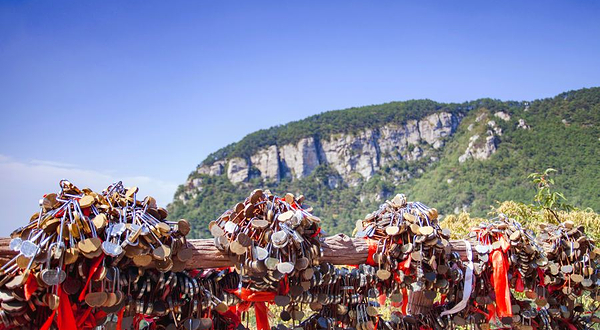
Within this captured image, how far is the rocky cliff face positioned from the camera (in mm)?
79750

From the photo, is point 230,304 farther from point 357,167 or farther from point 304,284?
point 357,167

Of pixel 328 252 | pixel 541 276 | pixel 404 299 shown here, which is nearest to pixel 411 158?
pixel 541 276

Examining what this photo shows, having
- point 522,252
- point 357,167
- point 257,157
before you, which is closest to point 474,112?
point 357,167

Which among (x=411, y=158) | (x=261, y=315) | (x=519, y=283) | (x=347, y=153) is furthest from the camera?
(x=347, y=153)

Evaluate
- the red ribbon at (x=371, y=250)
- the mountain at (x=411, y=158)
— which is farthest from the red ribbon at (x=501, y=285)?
the mountain at (x=411, y=158)

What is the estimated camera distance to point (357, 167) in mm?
81312

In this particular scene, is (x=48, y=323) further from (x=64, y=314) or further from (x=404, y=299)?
(x=404, y=299)

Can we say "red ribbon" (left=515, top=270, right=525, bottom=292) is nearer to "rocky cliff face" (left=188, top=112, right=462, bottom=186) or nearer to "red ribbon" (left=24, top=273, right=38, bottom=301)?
"red ribbon" (left=24, top=273, right=38, bottom=301)

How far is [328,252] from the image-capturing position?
226 cm

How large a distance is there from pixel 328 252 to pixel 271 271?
38 cm

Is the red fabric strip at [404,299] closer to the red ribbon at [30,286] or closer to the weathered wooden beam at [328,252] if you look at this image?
the weathered wooden beam at [328,252]

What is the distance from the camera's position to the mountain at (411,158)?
151 feet

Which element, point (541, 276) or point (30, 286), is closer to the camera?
point (30, 286)

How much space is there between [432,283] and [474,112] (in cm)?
7826
